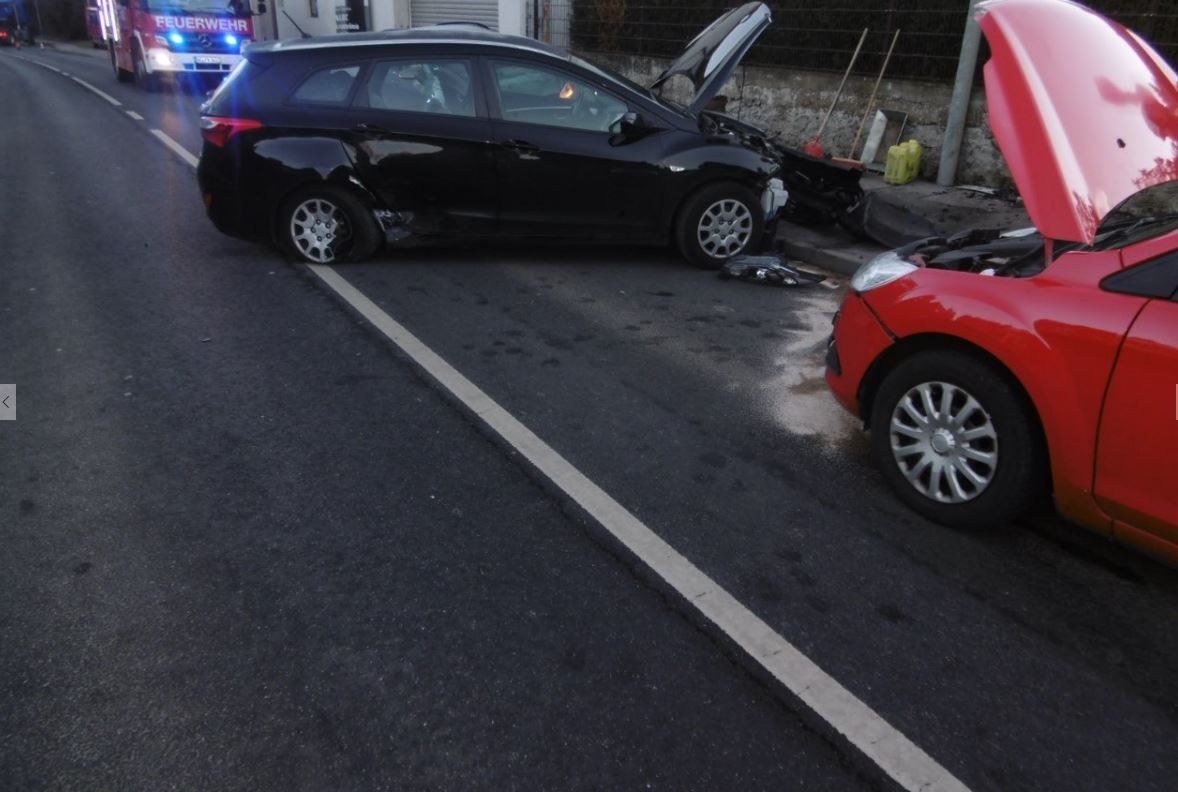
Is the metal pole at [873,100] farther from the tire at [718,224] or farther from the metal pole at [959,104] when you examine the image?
the tire at [718,224]

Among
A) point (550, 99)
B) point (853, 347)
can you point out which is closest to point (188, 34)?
point (550, 99)

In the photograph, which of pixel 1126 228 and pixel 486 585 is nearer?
pixel 486 585

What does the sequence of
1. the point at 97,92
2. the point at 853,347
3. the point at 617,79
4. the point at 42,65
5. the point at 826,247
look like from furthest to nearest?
1. the point at 42,65
2. the point at 97,92
3. the point at 826,247
4. the point at 617,79
5. the point at 853,347

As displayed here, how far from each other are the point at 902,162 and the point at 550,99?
4.69m

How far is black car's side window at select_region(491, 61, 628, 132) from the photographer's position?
22.6ft

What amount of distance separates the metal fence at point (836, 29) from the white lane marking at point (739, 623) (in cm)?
746

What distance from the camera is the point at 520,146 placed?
6809 millimetres

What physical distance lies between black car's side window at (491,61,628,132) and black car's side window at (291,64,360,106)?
1.08m

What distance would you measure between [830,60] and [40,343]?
9.55 meters

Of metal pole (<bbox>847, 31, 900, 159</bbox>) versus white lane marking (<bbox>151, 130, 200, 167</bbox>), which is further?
white lane marking (<bbox>151, 130, 200, 167</bbox>)

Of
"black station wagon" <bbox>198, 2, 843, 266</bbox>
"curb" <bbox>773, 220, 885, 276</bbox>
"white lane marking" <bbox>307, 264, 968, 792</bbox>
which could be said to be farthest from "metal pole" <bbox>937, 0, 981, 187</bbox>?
"white lane marking" <bbox>307, 264, 968, 792</bbox>

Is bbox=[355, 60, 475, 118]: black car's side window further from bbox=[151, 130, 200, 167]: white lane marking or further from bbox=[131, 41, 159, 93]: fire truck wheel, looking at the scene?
bbox=[131, 41, 159, 93]: fire truck wheel

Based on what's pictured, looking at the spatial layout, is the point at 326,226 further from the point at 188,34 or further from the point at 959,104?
the point at 188,34

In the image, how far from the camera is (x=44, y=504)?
359cm
